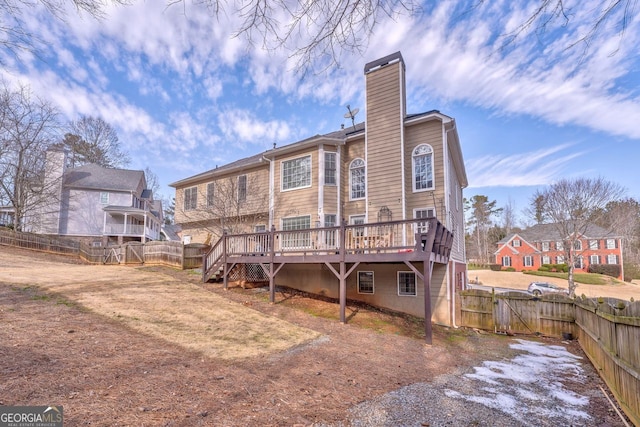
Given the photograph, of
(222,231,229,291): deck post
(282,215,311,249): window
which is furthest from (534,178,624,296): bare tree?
(222,231,229,291): deck post

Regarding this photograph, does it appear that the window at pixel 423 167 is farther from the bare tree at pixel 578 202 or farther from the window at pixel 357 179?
the bare tree at pixel 578 202

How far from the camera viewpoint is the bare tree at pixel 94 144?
3534 centimetres

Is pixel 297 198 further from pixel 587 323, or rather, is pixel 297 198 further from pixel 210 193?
pixel 587 323

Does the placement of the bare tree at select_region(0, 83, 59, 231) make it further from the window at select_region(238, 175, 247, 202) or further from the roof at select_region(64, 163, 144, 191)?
the window at select_region(238, 175, 247, 202)

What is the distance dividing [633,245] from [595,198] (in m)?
30.7

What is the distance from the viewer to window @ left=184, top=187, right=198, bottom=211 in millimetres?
19172

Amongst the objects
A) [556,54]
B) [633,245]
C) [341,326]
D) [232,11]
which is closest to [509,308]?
[341,326]

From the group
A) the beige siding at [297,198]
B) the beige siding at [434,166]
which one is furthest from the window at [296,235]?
the beige siding at [434,166]

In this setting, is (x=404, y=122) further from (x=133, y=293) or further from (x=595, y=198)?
(x=595, y=198)

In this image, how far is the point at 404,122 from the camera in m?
12.4

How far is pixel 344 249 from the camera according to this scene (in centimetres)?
941

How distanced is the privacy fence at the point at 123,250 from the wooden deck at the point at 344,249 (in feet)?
12.3

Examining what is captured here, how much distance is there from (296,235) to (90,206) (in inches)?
999

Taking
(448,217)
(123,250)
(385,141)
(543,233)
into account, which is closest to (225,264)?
(385,141)
